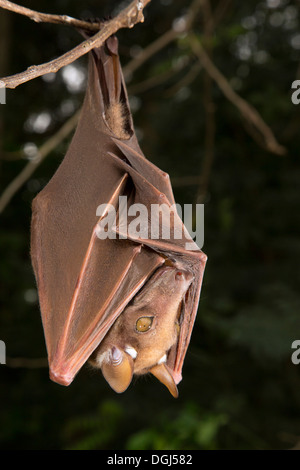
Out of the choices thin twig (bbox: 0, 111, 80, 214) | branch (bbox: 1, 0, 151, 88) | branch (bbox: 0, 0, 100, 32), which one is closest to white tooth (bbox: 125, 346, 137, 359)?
thin twig (bbox: 0, 111, 80, 214)

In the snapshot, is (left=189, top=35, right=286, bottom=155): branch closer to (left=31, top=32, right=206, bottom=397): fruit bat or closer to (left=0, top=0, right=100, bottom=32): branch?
(left=31, top=32, right=206, bottom=397): fruit bat

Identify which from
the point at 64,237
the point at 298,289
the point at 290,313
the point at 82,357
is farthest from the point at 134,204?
the point at 298,289

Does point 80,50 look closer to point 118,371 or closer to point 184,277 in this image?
point 184,277

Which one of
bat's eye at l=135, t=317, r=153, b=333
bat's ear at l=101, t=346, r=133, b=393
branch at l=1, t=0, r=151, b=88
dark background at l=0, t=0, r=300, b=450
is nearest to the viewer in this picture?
branch at l=1, t=0, r=151, b=88

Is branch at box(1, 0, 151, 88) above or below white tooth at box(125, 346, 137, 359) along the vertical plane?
above

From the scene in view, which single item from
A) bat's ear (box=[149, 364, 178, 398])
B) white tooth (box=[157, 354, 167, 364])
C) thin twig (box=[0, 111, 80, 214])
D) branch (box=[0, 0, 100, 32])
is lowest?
bat's ear (box=[149, 364, 178, 398])

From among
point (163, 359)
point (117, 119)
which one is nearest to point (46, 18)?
point (117, 119)

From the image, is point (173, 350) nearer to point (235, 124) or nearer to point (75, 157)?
point (75, 157)
